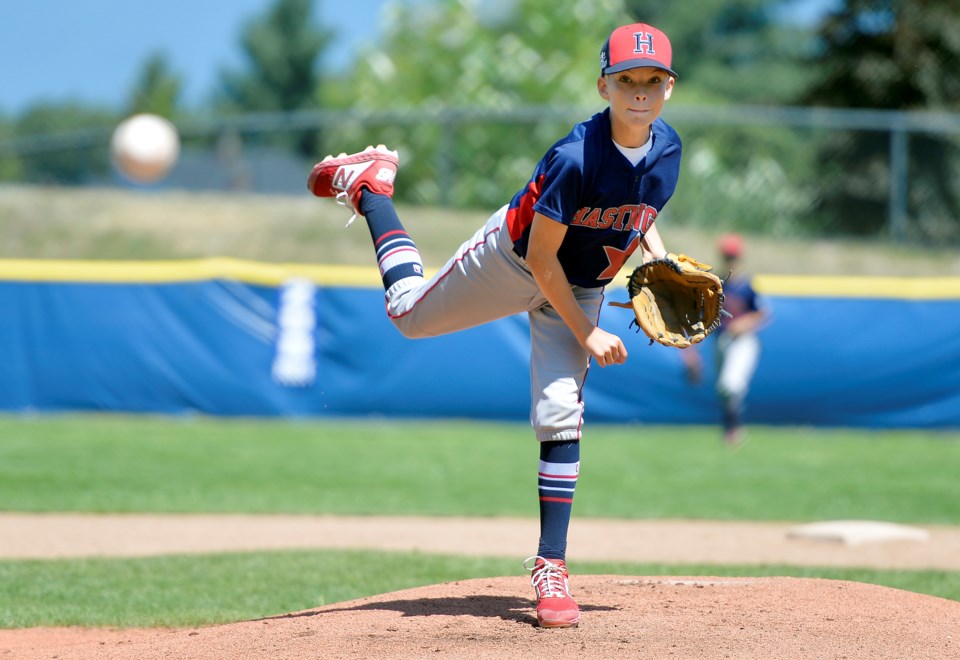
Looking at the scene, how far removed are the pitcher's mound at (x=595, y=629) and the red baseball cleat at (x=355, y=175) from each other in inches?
59.7

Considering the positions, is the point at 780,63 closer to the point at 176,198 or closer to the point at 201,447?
the point at 176,198

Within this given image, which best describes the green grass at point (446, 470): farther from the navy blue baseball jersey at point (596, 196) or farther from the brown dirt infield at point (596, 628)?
the navy blue baseball jersey at point (596, 196)

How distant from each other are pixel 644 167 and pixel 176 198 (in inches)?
610

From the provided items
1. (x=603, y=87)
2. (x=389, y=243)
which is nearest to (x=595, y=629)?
(x=389, y=243)

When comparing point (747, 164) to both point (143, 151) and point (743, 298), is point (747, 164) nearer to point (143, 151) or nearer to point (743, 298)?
point (743, 298)

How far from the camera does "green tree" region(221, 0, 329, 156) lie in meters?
62.6

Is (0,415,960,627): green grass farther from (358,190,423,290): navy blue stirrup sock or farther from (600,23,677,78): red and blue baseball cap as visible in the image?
(600,23,677,78): red and blue baseball cap

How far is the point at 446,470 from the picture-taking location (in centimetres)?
987

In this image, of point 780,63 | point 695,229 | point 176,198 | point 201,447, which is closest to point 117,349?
point 201,447

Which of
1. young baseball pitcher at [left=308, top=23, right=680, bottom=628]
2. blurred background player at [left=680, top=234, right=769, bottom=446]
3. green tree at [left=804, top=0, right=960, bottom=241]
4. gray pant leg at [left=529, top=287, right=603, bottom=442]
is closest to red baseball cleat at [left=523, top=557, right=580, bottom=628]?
young baseball pitcher at [left=308, top=23, right=680, bottom=628]

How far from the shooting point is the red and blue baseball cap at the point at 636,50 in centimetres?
372

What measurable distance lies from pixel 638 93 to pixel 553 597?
5.22ft

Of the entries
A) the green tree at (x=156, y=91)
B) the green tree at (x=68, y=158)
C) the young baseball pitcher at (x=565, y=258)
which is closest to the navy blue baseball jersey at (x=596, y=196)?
the young baseball pitcher at (x=565, y=258)

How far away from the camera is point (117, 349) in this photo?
12.8m
